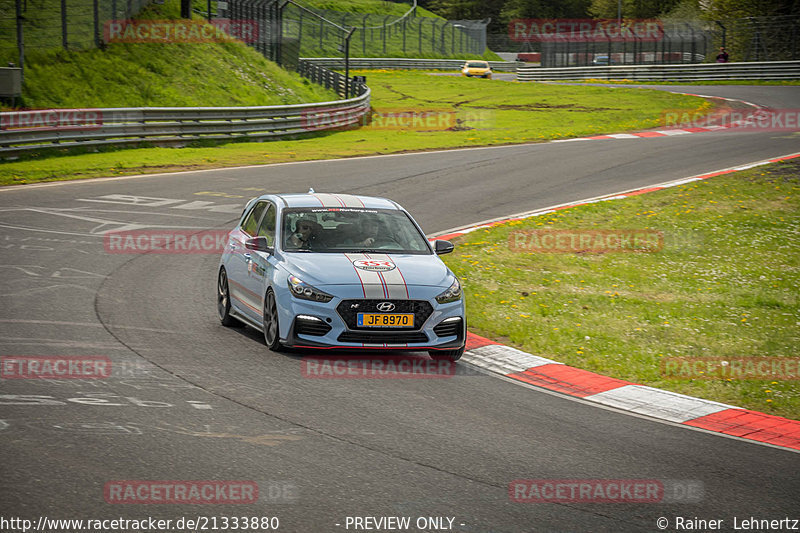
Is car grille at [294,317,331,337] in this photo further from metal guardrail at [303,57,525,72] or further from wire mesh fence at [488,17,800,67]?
metal guardrail at [303,57,525,72]

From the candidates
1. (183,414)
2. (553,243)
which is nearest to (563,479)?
(183,414)

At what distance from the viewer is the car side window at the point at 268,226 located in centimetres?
1030

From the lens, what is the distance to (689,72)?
53781 millimetres

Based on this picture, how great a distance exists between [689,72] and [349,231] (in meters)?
48.0

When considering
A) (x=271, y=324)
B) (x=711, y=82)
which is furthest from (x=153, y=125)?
(x=711, y=82)

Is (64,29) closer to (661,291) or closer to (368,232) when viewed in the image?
(368,232)

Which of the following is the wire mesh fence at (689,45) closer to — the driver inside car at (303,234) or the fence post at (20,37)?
the fence post at (20,37)

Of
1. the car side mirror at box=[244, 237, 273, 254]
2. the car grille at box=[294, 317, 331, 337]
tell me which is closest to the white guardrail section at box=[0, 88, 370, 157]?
the car side mirror at box=[244, 237, 273, 254]

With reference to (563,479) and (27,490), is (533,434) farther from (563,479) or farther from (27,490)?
(27,490)

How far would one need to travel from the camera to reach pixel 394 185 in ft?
71.9

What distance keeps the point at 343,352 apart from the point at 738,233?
9591 millimetres

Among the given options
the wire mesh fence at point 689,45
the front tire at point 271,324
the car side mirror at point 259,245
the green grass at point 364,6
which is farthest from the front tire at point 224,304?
the green grass at point 364,6

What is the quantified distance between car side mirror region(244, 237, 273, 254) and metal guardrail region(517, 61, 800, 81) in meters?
46.2

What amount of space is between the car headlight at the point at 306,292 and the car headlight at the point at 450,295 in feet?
3.59
